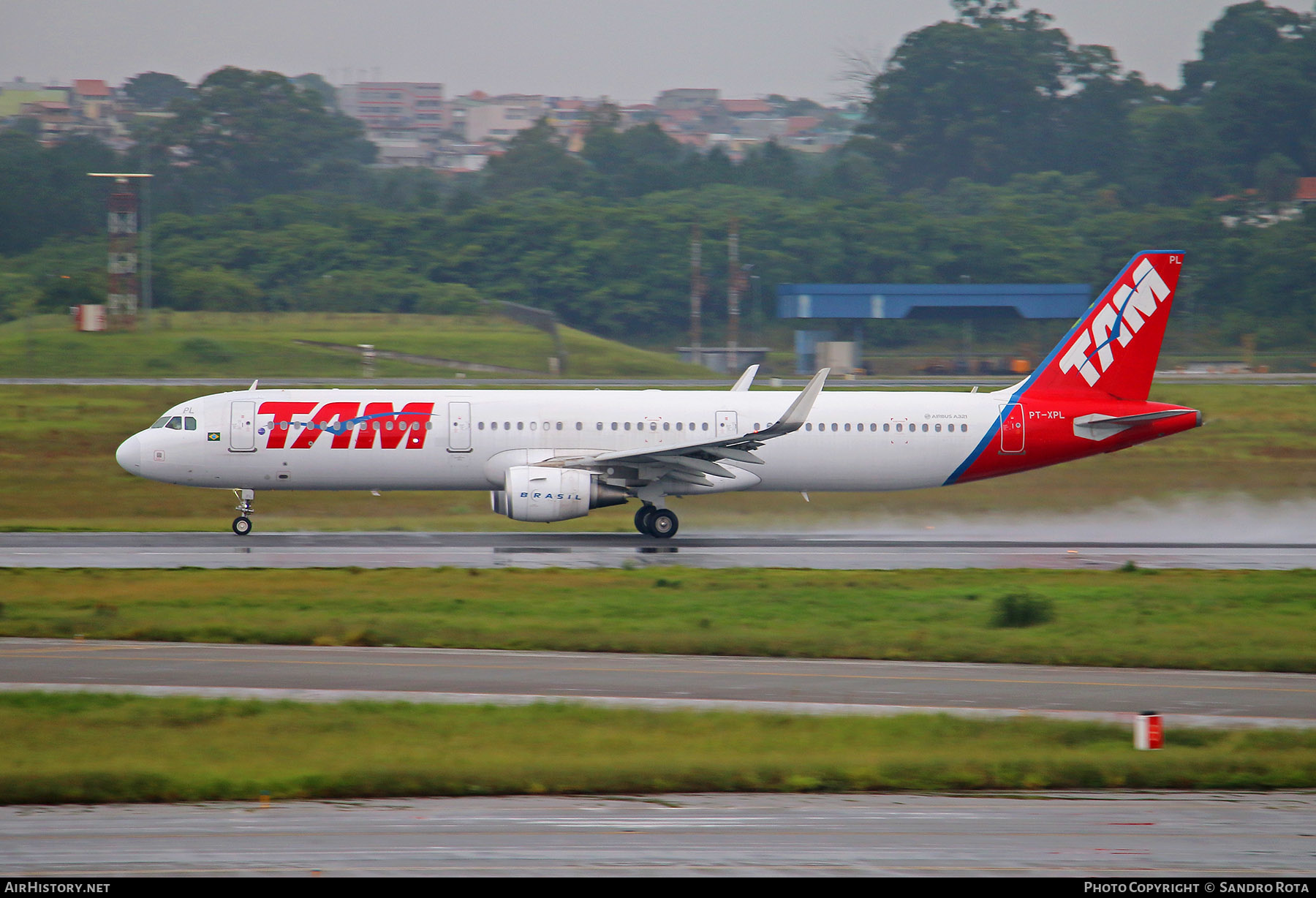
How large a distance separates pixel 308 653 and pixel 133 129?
126035 mm

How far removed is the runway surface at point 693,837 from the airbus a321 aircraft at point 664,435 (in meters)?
17.6

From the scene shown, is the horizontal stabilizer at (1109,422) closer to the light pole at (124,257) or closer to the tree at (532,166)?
the light pole at (124,257)

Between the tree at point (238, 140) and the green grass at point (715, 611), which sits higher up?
the tree at point (238, 140)

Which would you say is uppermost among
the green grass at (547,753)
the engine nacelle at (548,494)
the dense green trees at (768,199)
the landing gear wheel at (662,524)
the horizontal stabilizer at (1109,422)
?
the dense green trees at (768,199)

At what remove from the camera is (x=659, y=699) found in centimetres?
1648

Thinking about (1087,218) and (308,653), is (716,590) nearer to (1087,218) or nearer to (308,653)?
(308,653)

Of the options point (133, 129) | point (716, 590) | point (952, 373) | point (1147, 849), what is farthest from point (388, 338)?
point (133, 129)

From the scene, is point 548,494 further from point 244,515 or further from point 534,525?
point 244,515

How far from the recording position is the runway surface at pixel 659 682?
16375 millimetres

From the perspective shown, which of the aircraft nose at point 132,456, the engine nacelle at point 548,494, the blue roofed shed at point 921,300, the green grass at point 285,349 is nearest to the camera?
the engine nacelle at point 548,494

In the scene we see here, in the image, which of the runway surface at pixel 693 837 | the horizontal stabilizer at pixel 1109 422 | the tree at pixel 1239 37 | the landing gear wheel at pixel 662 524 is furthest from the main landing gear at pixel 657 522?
the tree at pixel 1239 37

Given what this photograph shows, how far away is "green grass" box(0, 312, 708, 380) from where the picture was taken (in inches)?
2441

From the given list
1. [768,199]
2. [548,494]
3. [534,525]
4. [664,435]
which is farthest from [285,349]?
[768,199]

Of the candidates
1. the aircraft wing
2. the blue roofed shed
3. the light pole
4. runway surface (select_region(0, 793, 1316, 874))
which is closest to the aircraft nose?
the aircraft wing
